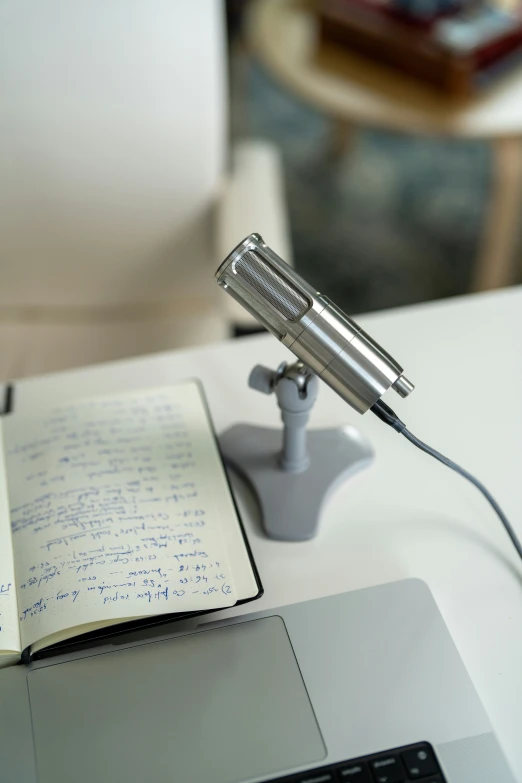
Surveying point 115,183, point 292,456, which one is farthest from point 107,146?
point 292,456

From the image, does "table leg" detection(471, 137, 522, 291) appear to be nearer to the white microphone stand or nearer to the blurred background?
the blurred background

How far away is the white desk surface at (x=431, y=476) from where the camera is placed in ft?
1.79

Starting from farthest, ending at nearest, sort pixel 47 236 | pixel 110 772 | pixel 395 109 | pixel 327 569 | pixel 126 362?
pixel 395 109 < pixel 47 236 < pixel 126 362 < pixel 327 569 < pixel 110 772

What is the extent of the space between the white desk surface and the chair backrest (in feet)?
1.22

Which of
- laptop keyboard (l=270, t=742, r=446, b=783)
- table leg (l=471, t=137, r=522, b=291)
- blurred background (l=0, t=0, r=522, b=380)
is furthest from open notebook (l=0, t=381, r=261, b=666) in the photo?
table leg (l=471, t=137, r=522, b=291)

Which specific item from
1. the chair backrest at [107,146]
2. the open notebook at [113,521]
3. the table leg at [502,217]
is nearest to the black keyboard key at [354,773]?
the open notebook at [113,521]

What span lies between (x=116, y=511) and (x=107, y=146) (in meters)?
0.60

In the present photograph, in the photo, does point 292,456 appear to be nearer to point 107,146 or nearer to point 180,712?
point 180,712

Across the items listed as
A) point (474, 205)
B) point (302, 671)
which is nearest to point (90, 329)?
point (302, 671)

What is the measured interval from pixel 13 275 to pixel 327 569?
740 millimetres

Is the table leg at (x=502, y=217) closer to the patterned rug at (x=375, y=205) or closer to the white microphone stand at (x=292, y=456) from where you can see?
the patterned rug at (x=375, y=205)

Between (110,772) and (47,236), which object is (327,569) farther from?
(47,236)

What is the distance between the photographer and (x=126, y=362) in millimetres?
745

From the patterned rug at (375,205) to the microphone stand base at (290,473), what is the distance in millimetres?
1046
